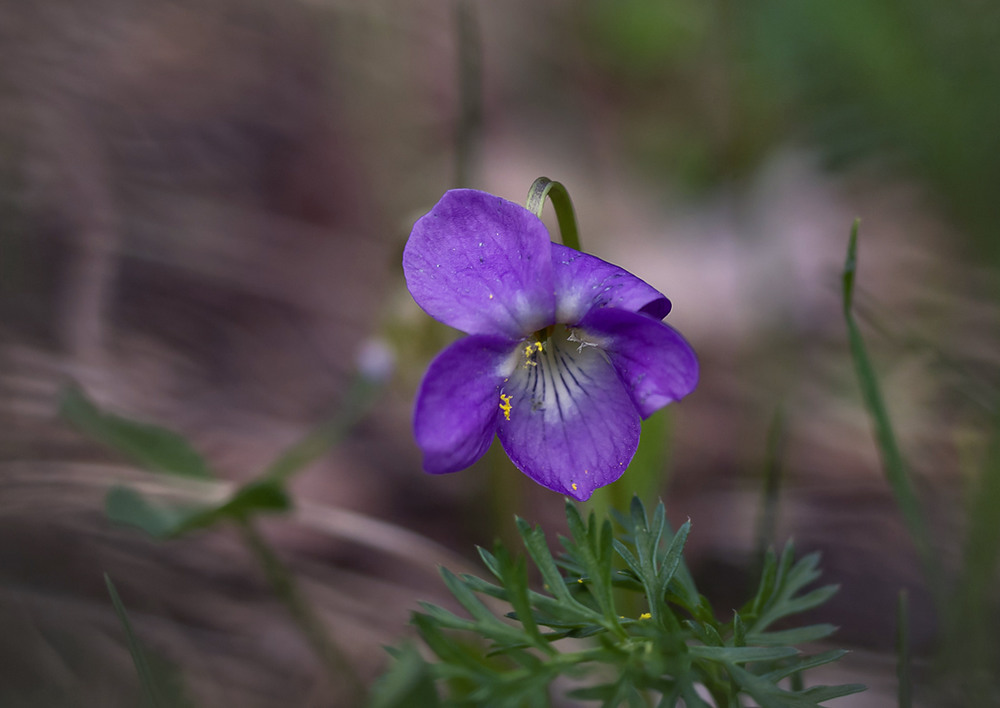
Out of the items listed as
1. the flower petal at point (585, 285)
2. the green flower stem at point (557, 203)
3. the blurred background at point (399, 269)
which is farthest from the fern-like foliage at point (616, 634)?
the blurred background at point (399, 269)

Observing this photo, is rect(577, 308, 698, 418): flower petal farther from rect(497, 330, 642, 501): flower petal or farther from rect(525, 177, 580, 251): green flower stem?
rect(525, 177, 580, 251): green flower stem

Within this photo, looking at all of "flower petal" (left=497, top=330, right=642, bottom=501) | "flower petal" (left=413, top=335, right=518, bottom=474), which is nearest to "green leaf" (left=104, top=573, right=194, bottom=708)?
"flower petal" (left=413, top=335, right=518, bottom=474)

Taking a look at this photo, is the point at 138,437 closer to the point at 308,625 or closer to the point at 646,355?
the point at 308,625

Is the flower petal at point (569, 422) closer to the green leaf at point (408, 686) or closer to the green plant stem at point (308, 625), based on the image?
the green leaf at point (408, 686)

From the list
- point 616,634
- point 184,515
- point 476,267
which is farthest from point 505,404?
point 184,515

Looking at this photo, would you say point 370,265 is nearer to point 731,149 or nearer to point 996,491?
point 731,149

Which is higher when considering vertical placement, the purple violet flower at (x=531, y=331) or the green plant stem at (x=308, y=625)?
the purple violet flower at (x=531, y=331)
